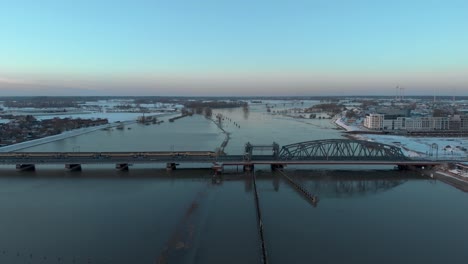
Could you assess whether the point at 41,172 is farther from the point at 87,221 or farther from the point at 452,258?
the point at 452,258

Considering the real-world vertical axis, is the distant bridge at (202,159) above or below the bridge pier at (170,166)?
above

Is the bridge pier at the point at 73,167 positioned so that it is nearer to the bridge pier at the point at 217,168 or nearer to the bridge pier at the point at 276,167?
the bridge pier at the point at 217,168

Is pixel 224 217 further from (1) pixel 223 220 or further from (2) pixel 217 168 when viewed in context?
(2) pixel 217 168

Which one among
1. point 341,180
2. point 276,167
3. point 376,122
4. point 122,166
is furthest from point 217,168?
point 376,122

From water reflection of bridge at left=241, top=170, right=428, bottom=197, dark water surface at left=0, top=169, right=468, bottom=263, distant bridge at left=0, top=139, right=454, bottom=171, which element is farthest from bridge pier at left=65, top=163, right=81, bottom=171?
water reflection of bridge at left=241, top=170, right=428, bottom=197

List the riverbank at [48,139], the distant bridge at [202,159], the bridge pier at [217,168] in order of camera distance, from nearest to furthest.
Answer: the bridge pier at [217,168] < the distant bridge at [202,159] < the riverbank at [48,139]

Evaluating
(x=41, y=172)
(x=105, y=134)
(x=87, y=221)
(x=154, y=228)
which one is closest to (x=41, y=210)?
(x=87, y=221)

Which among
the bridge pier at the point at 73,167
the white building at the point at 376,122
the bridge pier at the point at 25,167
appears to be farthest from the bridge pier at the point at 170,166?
the white building at the point at 376,122

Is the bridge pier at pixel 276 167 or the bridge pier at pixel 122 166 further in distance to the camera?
the bridge pier at pixel 276 167

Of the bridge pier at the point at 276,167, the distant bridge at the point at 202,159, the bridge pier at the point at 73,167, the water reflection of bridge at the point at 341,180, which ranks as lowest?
the water reflection of bridge at the point at 341,180

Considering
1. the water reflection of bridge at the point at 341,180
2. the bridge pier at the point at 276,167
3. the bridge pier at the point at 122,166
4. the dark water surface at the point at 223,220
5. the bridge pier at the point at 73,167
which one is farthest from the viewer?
the bridge pier at the point at 276,167
